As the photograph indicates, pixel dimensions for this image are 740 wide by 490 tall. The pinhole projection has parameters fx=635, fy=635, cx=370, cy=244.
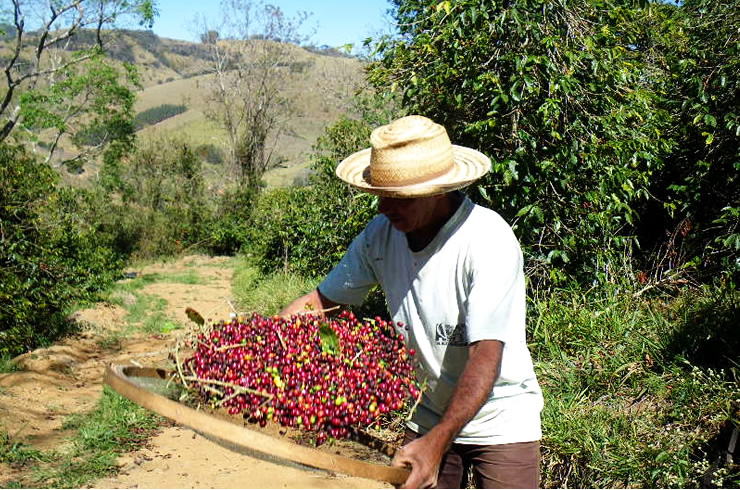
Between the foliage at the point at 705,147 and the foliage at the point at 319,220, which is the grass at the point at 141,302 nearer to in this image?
the foliage at the point at 319,220

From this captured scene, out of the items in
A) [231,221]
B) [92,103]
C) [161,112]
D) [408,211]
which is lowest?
[231,221]

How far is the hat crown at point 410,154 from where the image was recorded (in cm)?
210

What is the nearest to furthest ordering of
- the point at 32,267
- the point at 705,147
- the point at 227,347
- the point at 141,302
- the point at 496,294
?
the point at 227,347
the point at 496,294
the point at 705,147
the point at 32,267
the point at 141,302

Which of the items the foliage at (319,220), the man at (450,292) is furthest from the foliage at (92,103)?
the man at (450,292)

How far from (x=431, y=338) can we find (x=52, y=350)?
787 cm

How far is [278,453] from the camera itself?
1.58 meters

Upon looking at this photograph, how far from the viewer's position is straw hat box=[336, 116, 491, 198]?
2.10m

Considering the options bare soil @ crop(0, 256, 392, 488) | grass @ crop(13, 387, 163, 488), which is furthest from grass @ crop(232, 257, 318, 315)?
grass @ crop(13, 387, 163, 488)

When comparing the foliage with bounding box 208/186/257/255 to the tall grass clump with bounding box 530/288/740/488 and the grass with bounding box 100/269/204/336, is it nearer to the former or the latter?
the grass with bounding box 100/269/204/336

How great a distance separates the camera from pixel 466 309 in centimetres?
215

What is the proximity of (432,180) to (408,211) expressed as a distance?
14 centimetres

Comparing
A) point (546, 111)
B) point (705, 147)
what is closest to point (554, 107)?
point (546, 111)

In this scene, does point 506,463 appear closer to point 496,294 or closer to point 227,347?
point 496,294

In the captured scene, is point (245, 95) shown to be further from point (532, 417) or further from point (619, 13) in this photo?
point (532, 417)
